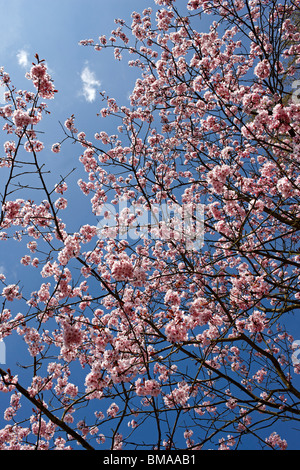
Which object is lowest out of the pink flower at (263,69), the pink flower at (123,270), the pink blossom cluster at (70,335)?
the pink blossom cluster at (70,335)

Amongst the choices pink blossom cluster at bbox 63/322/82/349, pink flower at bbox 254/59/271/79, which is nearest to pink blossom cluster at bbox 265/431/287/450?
pink blossom cluster at bbox 63/322/82/349

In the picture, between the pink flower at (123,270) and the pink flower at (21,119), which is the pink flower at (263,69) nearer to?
the pink flower at (21,119)

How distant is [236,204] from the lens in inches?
190

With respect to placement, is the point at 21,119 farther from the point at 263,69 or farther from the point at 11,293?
the point at 263,69

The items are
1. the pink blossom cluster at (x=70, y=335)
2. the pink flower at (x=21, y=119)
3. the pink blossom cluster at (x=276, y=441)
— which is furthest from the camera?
the pink blossom cluster at (x=276, y=441)

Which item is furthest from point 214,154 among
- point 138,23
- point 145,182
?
point 138,23

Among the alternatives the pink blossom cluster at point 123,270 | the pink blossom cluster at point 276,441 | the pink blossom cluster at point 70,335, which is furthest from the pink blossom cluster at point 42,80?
the pink blossom cluster at point 276,441

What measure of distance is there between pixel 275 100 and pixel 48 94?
3.78 m

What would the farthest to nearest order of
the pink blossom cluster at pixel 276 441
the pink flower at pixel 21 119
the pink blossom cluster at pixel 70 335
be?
the pink blossom cluster at pixel 276 441, the pink flower at pixel 21 119, the pink blossom cluster at pixel 70 335

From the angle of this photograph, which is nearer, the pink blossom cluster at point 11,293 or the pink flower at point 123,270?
the pink flower at point 123,270

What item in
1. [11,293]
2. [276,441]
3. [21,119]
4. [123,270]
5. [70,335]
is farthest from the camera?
[276,441]

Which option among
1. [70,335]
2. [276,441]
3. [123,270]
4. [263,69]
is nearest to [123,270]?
[123,270]

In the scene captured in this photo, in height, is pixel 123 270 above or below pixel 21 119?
below

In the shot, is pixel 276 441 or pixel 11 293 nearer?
pixel 11 293
